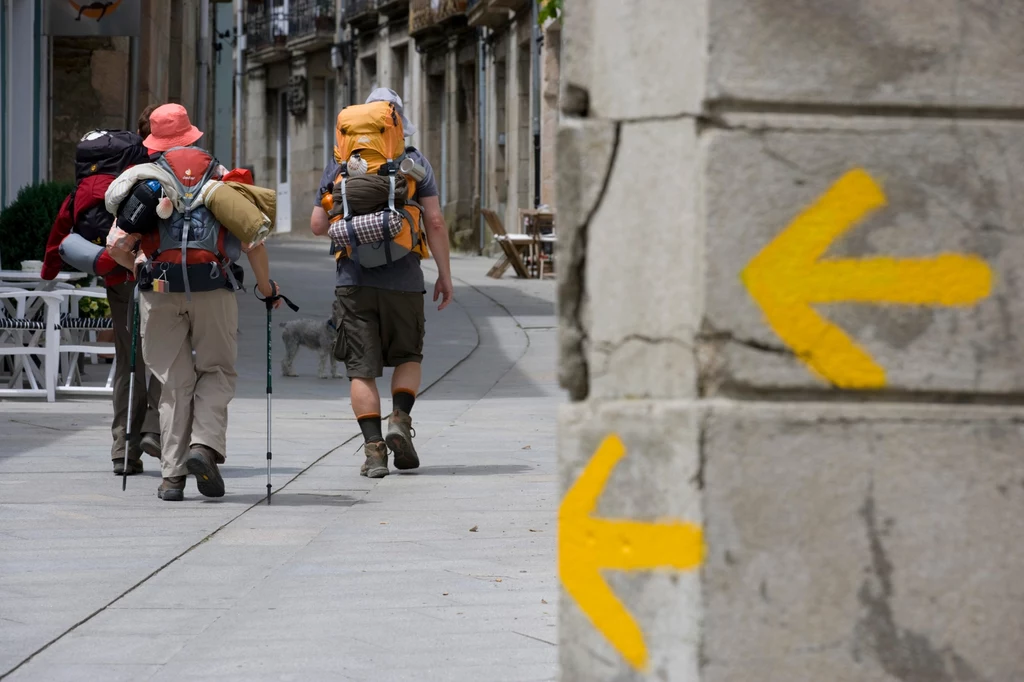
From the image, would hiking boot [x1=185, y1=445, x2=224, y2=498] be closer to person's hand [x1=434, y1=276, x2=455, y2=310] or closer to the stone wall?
person's hand [x1=434, y1=276, x2=455, y2=310]

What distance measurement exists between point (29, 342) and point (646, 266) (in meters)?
8.96

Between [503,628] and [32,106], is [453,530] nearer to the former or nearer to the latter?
[503,628]

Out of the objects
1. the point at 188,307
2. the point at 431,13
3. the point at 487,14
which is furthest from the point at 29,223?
the point at 431,13

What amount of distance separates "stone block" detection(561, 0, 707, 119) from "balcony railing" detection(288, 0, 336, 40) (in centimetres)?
4226

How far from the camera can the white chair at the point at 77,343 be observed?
10927 millimetres

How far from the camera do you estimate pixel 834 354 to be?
111 inches

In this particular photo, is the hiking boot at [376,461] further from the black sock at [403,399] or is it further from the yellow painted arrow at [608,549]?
the yellow painted arrow at [608,549]

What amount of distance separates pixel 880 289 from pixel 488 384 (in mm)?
9725

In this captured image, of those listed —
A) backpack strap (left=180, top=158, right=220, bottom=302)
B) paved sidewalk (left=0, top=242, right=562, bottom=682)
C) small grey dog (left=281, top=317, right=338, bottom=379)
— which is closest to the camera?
paved sidewalk (left=0, top=242, right=562, bottom=682)

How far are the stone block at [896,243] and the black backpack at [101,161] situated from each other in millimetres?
5489

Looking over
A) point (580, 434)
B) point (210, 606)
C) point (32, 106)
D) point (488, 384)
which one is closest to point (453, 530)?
point (210, 606)

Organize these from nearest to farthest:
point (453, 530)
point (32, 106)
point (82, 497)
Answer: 1. point (453, 530)
2. point (82, 497)
3. point (32, 106)

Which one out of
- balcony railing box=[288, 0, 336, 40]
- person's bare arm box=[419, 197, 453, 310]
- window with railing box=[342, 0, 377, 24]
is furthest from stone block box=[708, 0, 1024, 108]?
balcony railing box=[288, 0, 336, 40]

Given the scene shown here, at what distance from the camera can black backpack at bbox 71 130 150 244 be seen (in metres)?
7.86
